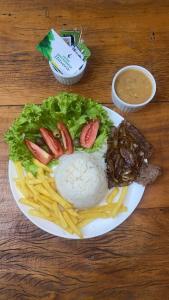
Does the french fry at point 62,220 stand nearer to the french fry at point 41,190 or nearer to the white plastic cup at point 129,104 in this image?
the french fry at point 41,190

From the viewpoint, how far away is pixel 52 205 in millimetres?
1131

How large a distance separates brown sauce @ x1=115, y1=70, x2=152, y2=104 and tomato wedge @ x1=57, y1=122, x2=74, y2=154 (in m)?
0.21

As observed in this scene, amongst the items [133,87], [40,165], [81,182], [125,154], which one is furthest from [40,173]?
[133,87]

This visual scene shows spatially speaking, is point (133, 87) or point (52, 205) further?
point (133, 87)

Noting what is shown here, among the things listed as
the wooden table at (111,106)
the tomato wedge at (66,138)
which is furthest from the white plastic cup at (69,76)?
the tomato wedge at (66,138)

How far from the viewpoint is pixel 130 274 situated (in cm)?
117

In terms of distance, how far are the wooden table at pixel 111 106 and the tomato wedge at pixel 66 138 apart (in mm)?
176

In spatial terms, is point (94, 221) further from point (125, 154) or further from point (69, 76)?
point (69, 76)

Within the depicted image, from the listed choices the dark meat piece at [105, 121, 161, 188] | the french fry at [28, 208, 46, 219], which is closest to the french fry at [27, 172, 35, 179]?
the french fry at [28, 208, 46, 219]

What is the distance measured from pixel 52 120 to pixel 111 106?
22 cm

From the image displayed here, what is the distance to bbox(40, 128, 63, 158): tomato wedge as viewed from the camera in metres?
1.18

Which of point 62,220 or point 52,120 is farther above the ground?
point 52,120

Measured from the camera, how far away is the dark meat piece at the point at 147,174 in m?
1.18

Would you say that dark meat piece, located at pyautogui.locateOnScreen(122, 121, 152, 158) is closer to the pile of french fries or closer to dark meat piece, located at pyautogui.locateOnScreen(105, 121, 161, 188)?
dark meat piece, located at pyautogui.locateOnScreen(105, 121, 161, 188)
